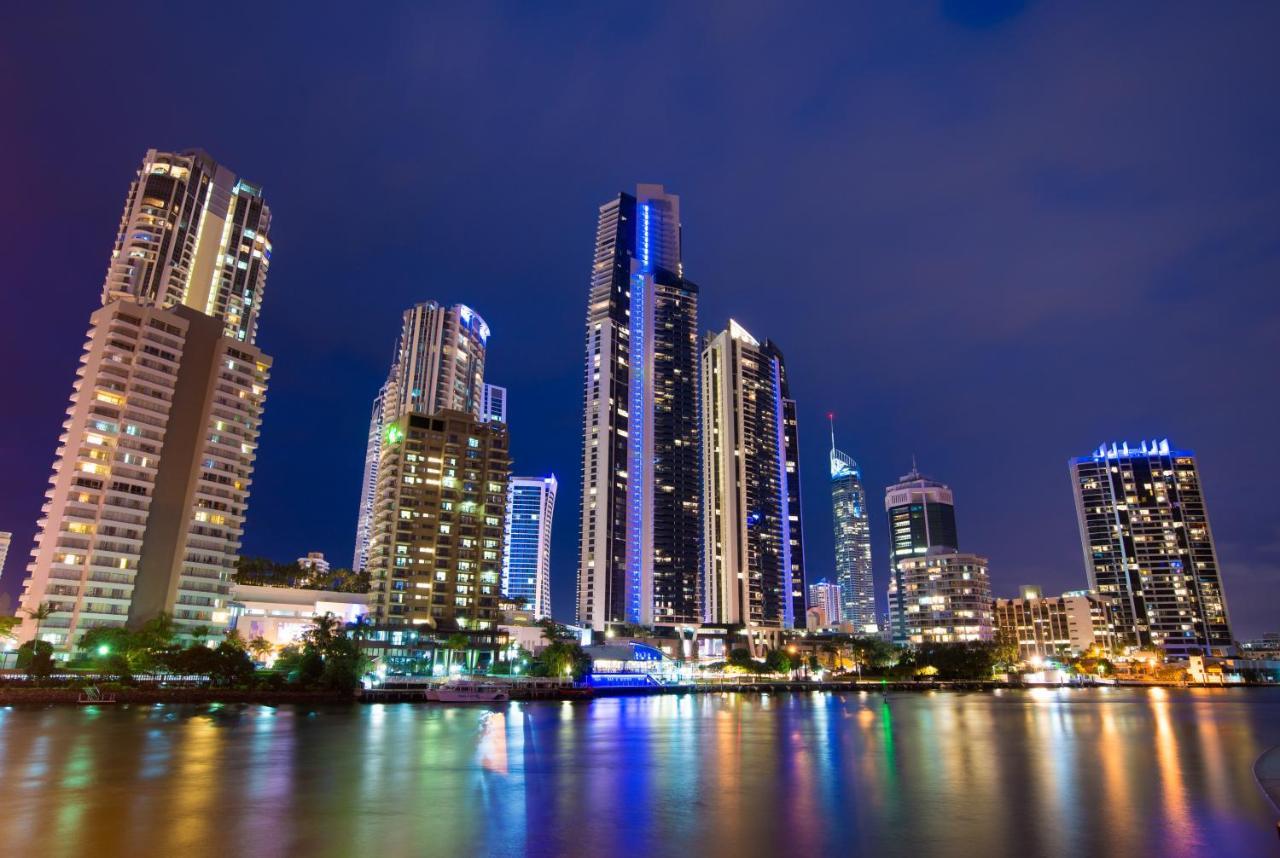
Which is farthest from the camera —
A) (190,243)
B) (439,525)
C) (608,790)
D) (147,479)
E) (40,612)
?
(190,243)

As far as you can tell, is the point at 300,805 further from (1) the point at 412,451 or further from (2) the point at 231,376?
(1) the point at 412,451

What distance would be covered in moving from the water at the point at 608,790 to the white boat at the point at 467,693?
45.1 meters

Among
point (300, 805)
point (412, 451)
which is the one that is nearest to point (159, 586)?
point (412, 451)

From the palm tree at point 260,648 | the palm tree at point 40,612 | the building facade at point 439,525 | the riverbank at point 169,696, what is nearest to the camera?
the riverbank at point 169,696

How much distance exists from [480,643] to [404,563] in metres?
23.4

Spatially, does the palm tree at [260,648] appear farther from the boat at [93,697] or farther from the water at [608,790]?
the water at [608,790]

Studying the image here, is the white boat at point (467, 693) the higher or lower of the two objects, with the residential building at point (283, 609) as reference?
lower

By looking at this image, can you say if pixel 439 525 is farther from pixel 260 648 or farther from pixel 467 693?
pixel 467 693

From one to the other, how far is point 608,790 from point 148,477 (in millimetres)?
121187

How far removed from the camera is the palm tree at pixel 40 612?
104 metres

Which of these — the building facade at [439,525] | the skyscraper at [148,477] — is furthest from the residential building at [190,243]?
the building facade at [439,525]

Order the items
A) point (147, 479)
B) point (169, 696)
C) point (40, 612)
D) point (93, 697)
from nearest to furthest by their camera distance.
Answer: point (93, 697), point (169, 696), point (40, 612), point (147, 479)

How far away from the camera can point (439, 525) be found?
164 metres

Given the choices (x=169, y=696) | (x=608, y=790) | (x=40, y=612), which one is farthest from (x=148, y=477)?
(x=608, y=790)
